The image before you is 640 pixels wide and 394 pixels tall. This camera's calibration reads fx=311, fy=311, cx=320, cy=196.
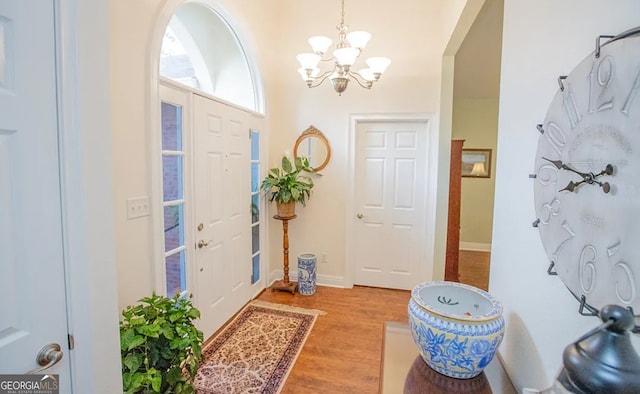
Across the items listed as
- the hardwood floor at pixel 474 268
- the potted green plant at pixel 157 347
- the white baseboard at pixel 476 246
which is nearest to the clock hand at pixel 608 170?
the potted green plant at pixel 157 347

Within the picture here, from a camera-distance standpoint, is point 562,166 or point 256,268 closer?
point 562,166

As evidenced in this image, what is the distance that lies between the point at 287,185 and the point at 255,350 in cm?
172

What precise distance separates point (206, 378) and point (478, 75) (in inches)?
200

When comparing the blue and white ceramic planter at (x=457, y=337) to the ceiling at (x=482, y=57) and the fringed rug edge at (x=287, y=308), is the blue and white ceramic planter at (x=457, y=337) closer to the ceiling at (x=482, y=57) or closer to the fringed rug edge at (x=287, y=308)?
the fringed rug edge at (x=287, y=308)

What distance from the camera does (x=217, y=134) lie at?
2.72m

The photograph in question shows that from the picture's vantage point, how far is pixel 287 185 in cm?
353

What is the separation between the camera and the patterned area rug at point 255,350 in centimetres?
213

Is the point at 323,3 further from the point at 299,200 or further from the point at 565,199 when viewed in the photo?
the point at 565,199

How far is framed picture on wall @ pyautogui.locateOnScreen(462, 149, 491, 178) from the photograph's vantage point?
5695 mm

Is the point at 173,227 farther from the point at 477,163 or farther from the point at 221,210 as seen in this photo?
the point at 477,163

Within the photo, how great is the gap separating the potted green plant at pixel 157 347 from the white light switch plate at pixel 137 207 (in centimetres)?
50

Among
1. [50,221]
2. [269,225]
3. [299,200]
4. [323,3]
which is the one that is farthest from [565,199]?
[323,3]

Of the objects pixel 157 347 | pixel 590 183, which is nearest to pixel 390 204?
pixel 157 347

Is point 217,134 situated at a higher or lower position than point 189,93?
lower
